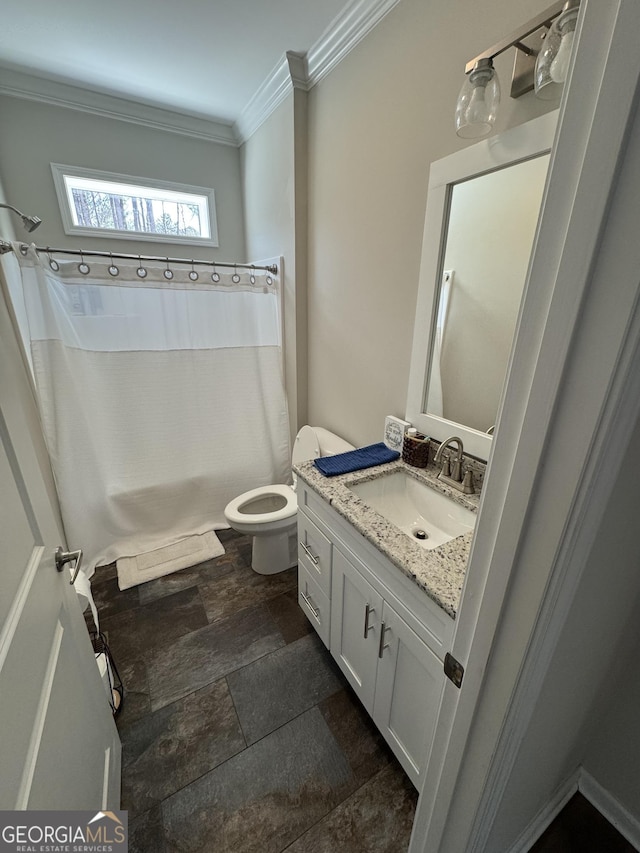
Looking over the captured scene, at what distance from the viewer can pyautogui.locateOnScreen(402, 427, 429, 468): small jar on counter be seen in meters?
1.40

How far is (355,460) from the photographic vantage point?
1.46m

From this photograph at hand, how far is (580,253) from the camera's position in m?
0.36

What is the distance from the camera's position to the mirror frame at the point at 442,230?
38.6 inches

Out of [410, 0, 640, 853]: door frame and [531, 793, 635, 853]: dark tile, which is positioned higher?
[410, 0, 640, 853]: door frame

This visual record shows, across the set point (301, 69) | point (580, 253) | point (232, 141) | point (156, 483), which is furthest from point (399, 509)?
point (232, 141)

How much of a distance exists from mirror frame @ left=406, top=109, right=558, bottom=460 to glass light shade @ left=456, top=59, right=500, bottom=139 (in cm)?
10

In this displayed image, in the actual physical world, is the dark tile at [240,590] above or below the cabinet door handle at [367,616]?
below

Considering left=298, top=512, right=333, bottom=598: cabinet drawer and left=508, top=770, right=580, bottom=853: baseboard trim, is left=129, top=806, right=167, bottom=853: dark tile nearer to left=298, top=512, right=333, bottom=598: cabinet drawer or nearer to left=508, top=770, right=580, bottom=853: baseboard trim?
left=298, top=512, right=333, bottom=598: cabinet drawer

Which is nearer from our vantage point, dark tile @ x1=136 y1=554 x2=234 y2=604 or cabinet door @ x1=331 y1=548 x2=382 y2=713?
cabinet door @ x1=331 y1=548 x2=382 y2=713

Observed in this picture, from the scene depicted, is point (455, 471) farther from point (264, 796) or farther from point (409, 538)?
point (264, 796)

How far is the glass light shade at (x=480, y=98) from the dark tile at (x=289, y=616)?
2.04m

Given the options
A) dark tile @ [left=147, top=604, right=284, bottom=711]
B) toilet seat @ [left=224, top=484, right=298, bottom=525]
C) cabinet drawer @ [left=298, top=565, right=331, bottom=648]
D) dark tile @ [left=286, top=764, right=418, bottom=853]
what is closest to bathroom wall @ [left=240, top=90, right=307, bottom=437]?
toilet seat @ [left=224, top=484, right=298, bottom=525]

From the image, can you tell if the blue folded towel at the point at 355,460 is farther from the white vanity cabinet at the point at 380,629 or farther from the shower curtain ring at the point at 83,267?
the shower curtain ring at the point at 83,267

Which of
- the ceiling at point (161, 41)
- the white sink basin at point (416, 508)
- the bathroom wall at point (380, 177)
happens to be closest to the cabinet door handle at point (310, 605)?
the white sink basin at point (416, 508)
